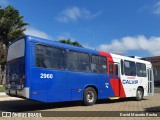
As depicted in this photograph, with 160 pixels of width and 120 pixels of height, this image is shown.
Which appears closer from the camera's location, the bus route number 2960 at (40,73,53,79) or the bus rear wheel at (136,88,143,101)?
the bus route number 2960 at (40,73,53,79)

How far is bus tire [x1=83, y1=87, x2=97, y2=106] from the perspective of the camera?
50.4ft

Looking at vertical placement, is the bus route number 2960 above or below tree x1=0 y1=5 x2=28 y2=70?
below

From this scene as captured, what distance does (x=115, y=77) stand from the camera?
17.7m

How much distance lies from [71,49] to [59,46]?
86 centimetres

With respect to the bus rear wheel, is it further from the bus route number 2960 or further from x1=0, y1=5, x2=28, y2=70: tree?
x1=0, y1=5, x2=28, y2=70: tree

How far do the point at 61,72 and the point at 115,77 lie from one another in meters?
4.77

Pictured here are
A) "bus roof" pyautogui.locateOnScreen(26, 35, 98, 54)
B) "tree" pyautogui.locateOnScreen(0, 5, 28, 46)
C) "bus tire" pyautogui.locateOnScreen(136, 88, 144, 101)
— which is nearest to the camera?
"bus roof" pyautogui.locateOnScreen(26, 35, 98, 54)

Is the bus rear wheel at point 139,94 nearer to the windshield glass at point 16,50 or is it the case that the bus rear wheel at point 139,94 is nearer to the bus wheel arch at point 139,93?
the bus wheel arch at point 139,93

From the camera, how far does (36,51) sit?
12914 mm

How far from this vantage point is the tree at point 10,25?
3738 centimetres

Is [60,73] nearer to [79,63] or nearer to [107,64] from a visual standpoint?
[79,63]

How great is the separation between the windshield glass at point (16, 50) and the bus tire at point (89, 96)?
408cm

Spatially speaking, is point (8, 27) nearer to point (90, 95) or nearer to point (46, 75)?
point (90, 95)

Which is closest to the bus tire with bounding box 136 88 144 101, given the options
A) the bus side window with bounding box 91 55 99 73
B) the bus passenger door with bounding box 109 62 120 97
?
the bus passenger door with bounding box 109 62 120 97
